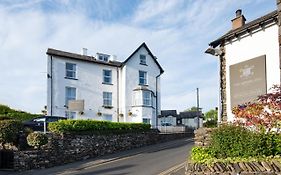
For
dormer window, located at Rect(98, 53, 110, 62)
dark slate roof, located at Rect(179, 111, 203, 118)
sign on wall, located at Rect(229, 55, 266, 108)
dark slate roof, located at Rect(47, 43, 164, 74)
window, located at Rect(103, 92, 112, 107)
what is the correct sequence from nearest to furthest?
sign on wall, located at Rect(229, 55, 266, 108) → dark slate roof, located at Rect(47, 43, 164, 74) → window, located at Rect(103, 92, 112, 107) → dormer window, located at Rect(98, 53, 110, 62) → dark slate roof, located at Rect(179, 111, 203, 118)

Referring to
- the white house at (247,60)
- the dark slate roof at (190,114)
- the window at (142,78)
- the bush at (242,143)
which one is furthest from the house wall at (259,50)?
the dark slate roof at (190,114)

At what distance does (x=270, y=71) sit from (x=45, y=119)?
14969 mm

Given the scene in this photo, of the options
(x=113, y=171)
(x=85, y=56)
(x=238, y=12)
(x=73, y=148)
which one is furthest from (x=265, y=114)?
(x=85, y=56)

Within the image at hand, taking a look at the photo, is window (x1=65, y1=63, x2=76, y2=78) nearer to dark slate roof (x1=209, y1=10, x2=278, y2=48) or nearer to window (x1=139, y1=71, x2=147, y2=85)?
window (x1=139, y1=71, x2=147, y2=85)

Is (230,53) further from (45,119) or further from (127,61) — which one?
(127,61)

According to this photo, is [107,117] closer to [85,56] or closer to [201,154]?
[85,56]

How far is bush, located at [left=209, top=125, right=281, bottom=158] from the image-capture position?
38.9 feet

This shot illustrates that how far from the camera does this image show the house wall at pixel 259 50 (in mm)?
16719

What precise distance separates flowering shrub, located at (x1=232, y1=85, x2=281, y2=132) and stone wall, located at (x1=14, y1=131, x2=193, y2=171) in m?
11.6

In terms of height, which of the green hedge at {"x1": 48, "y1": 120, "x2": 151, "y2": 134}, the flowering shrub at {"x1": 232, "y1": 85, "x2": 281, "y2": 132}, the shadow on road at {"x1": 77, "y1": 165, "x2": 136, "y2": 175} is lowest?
the shadow on road at {"x1": 77, "y1": 165, "x2": 136, "y2": 175}

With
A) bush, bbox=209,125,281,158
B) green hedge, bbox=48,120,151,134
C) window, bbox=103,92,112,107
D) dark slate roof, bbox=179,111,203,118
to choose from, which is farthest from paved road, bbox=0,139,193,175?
dark slate roof, bbox=179,111,203,118

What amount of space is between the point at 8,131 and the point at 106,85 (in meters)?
18.5

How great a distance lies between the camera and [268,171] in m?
11.0

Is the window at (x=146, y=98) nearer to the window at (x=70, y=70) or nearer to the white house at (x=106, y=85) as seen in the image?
the white house at (x=106, y=85)
